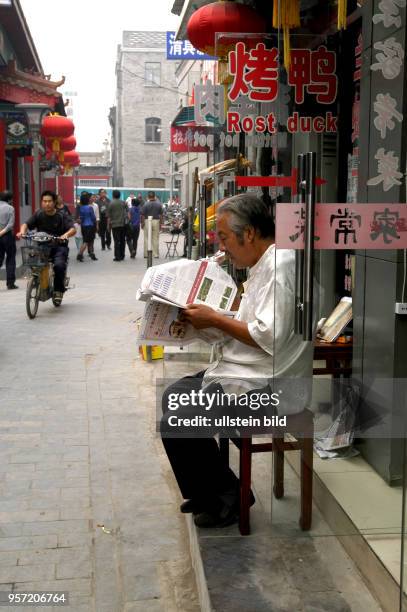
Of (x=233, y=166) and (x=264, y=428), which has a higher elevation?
(x=233, y=166)

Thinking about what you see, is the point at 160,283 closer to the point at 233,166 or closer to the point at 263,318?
the point at 263,318

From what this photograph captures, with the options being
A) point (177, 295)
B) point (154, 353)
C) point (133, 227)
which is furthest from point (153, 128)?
point (177, 295)

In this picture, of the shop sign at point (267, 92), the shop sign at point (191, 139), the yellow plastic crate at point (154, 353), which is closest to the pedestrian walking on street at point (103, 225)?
the shop sign at point (191, 139)

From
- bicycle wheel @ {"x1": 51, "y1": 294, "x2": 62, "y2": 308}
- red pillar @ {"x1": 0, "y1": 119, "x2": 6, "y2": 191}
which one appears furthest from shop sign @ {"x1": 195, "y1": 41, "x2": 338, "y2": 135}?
red pillar @ {"x1": 0, "y1": 119, "x2": 6, "y2": 191}

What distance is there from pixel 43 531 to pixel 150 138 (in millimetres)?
46709

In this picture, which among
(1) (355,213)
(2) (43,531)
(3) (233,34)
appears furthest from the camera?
(3) (233,34)

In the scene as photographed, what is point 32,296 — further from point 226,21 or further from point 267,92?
point 267,92

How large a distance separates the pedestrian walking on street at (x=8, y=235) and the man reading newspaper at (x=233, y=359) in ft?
30.3

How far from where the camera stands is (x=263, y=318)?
2938 millimetres

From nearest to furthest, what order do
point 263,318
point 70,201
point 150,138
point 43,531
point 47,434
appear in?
point 263,318 < point 43,531 < point 47,434 < point 70,201 < point 150,138

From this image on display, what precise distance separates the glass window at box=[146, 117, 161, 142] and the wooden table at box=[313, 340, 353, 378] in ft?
151

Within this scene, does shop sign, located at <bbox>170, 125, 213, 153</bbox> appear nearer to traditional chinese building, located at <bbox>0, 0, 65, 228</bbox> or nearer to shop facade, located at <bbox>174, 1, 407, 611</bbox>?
shop facade, located at <bbox>174, 1, 407, 611</bbox>

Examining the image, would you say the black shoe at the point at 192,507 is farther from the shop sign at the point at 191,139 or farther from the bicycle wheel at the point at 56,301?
the bicycle wheel at the point at 56,301

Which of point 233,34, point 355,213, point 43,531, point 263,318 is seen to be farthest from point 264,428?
point 233,34
